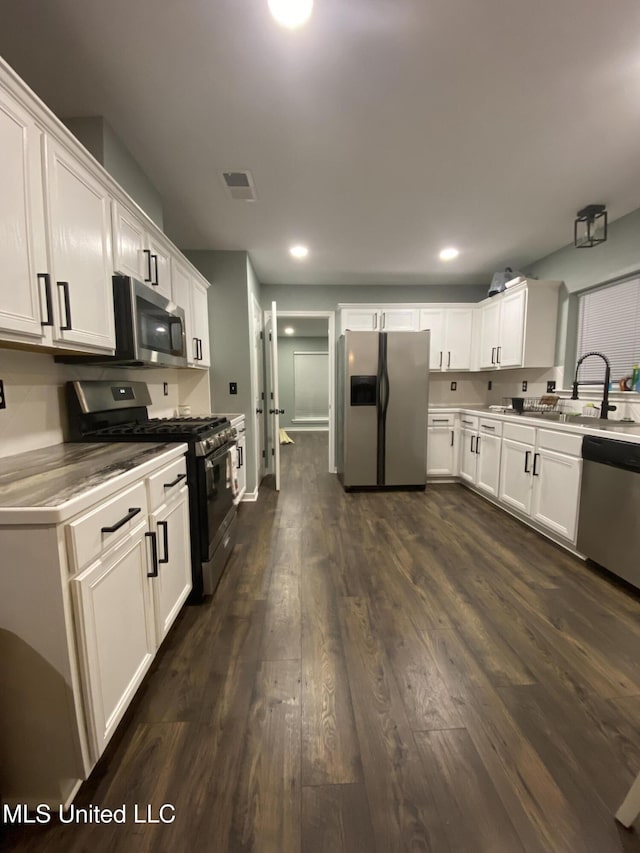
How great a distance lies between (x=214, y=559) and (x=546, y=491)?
2469 millimetres

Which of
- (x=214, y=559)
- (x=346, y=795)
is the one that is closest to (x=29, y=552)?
(x=346, y=795)

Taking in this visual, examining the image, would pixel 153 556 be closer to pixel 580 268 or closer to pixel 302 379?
pixel 580 268

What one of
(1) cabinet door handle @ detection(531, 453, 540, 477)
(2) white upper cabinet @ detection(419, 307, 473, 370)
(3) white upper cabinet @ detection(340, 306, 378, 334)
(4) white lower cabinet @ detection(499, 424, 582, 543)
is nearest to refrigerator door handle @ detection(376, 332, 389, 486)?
(3) white upper cabinet @ detection(340, 306, 378, 334)

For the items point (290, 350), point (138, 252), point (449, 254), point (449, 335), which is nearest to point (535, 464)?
point (449, 335)

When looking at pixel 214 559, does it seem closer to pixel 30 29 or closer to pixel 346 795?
pixel 346 795

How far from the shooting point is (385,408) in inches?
151

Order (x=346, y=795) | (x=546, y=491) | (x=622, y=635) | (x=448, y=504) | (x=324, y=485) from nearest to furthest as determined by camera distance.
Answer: (x=346, y=795)
(x=622, y=635)
(x=546, y=491)
(x=448, y=504)
(x=324, y=485)

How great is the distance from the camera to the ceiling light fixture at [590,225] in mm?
2588

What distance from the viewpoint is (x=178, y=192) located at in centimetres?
240

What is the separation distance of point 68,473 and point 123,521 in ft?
0.84

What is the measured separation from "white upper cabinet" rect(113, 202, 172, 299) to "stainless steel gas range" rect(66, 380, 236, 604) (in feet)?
2.12

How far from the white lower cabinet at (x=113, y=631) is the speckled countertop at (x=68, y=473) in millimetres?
208

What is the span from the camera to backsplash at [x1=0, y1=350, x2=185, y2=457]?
56.5 inches
